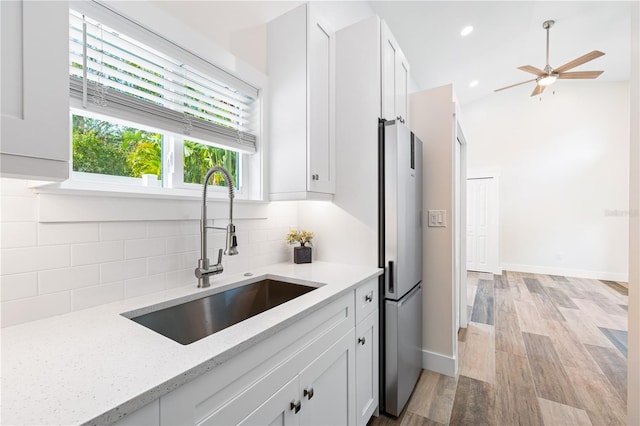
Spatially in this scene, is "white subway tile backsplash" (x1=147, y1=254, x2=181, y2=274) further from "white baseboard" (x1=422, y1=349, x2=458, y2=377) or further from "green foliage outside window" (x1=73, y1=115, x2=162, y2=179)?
"white baseboard" (x1=422, y1=349, x2=458, y2=377)

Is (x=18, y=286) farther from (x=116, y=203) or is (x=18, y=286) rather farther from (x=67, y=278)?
(x=116, y=203)

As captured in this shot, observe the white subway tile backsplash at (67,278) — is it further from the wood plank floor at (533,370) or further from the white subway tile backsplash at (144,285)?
the wood plank floor at (533,370)

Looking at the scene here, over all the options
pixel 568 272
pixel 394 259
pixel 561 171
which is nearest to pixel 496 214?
pixel 561 171

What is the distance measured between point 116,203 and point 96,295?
0.34 meters

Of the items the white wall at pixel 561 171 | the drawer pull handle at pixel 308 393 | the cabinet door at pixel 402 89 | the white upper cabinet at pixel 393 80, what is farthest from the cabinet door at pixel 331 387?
the white wall at pixel 561 171

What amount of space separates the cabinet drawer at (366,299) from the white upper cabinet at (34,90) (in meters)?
1.25

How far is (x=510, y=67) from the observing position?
15.5 ft

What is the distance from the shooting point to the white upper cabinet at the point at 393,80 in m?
1.85

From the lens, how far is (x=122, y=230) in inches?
44.5

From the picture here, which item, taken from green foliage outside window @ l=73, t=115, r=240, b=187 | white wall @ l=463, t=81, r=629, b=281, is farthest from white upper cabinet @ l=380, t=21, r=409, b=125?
white wall @ l=463, t=81, r=629, b=281

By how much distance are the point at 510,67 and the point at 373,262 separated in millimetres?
4848

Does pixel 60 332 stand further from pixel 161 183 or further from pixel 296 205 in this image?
pixel 296 205

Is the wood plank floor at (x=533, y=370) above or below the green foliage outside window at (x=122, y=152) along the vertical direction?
below

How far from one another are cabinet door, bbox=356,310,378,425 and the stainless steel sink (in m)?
0.39
